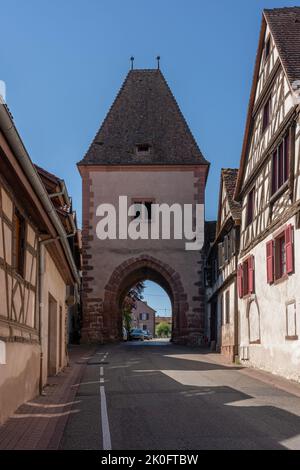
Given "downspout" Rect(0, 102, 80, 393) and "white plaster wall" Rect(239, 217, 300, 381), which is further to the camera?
"white plaster wall" Rect(239, 217, 300, 381)

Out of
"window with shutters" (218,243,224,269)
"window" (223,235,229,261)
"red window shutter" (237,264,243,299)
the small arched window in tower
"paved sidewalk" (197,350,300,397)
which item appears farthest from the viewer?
the small arched window in tower

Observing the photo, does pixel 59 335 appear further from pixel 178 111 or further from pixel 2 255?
pixel 178 111

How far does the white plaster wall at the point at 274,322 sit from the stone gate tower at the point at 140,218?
16.4 m

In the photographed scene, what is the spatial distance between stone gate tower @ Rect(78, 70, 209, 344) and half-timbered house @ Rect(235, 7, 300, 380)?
50.0ft

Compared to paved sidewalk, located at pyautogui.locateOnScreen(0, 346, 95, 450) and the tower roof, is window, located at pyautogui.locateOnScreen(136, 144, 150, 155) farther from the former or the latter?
paved sidewalk, located at pyautogui.locateOnScreen(0, 346, 95, 450)

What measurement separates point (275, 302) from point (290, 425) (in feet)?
29.5

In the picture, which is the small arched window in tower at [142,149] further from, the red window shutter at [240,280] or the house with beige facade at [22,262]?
the house with beige facade at [22,262]

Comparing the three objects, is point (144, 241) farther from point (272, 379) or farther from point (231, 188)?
point (272, 379)

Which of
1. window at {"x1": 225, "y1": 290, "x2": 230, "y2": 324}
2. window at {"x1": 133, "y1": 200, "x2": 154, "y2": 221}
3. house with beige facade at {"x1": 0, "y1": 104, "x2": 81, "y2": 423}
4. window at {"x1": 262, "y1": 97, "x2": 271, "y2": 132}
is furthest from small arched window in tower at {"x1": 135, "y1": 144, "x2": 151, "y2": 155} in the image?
house with beige facade at {"x1": 0, "y1": 104, "x2": 81, "y2": 423}

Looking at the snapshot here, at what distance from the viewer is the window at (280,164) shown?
16.8 metres

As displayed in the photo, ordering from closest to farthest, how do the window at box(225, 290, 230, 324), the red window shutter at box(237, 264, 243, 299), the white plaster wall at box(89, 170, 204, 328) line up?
the red window shutter at box(237, 264, 243, 299) < the window at box(225, 290, 230, 324) < the white plaster wall at box(89, 170, 204, 328)

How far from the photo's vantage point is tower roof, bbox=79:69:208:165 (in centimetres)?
3981
